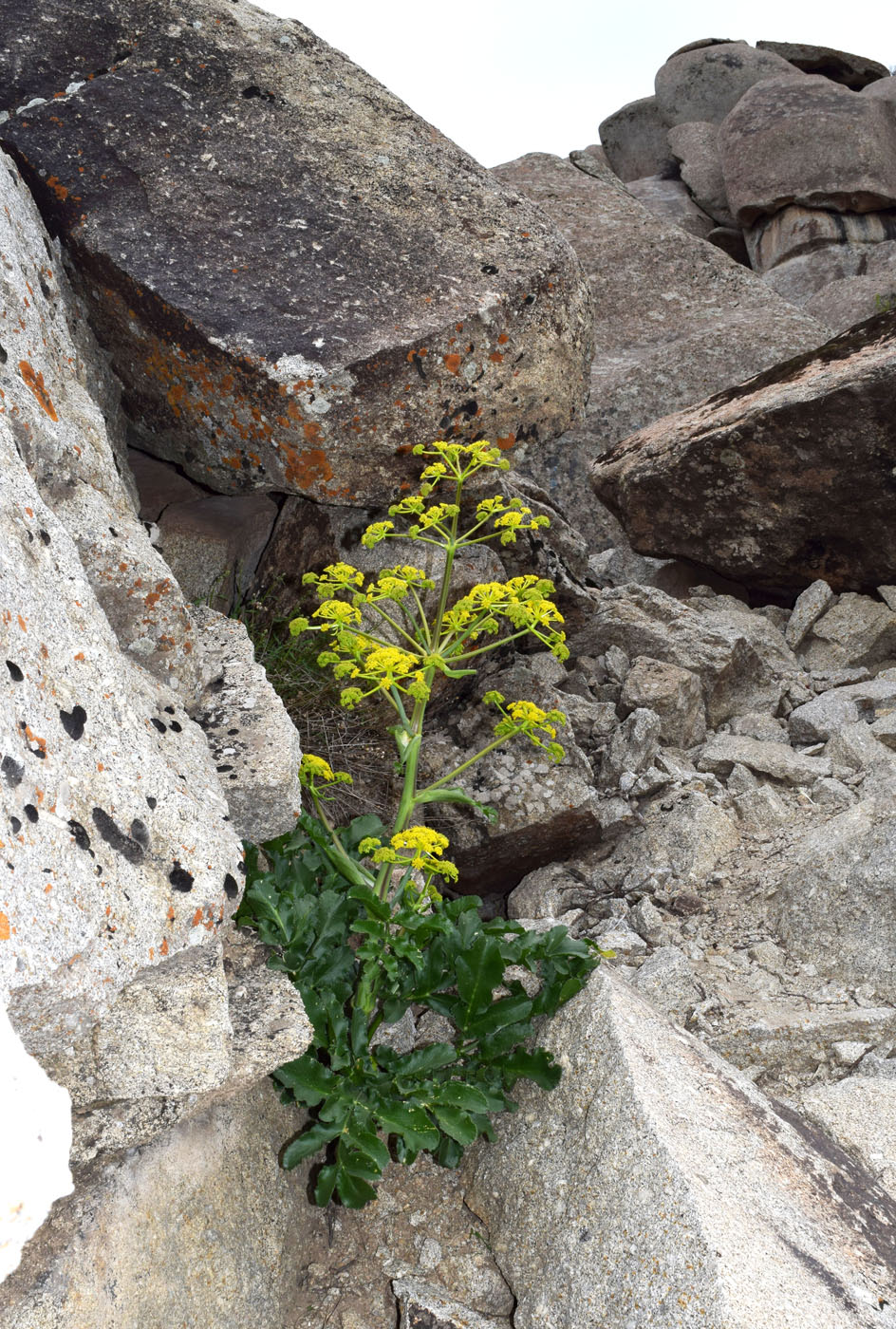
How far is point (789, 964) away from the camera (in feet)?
11.2

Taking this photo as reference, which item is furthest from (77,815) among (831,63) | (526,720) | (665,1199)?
(831,63)

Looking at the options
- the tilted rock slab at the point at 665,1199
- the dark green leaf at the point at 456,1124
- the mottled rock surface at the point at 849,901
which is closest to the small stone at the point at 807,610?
the mottled rock surface at the point at 849,901

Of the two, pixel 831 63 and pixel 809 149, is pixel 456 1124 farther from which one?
pixel 831 63

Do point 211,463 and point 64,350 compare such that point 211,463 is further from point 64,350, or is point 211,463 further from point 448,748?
point 448,748

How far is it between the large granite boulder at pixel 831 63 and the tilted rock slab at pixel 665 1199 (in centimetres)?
2182

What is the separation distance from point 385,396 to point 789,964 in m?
2.41

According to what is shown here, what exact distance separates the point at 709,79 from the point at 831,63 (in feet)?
7.90

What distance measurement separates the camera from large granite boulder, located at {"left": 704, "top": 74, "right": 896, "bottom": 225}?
15.6 metres

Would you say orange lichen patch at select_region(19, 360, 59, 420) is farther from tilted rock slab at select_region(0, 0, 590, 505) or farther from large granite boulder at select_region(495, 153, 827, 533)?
large granite boulder at select_region(495, 153, 827, 533)

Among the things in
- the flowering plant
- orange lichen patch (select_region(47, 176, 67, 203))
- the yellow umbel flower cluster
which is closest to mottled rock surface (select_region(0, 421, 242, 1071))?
the flowering plant

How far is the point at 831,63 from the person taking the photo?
20.1 metres

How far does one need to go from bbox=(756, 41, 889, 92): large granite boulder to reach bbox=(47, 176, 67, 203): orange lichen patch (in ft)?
66.7

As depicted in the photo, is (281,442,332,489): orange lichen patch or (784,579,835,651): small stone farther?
(784,579,835,651): small stone

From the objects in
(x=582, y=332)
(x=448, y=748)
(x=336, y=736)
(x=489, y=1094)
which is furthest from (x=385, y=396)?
(x=489, y=1094)
